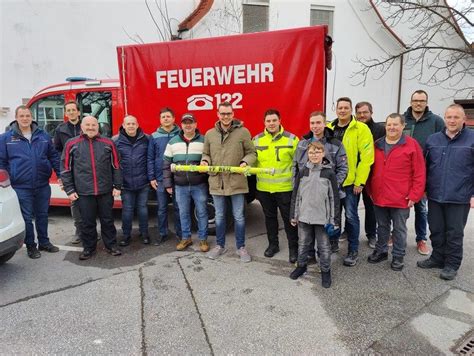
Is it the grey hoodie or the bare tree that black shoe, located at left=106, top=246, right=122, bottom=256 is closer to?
the grey hoodie

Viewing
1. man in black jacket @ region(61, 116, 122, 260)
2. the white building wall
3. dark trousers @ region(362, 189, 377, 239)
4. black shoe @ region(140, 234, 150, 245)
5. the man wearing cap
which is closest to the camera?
man in black jacket @ region(61, 116, 122, 260)

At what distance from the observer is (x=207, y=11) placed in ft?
29.3

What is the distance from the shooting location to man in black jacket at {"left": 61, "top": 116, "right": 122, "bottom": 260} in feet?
12.7

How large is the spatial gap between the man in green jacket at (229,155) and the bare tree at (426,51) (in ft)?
22.6

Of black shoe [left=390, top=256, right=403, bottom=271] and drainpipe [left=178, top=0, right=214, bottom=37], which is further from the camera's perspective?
drainpipe [left=178, top=0, right=214, bottom=37]

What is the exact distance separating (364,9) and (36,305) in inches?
392

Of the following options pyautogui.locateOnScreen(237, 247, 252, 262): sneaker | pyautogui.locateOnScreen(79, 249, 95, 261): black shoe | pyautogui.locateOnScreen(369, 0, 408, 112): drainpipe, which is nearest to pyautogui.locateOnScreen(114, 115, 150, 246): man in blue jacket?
pyautogui.locateOnScreen(79, 249, 95, 261): black shoe

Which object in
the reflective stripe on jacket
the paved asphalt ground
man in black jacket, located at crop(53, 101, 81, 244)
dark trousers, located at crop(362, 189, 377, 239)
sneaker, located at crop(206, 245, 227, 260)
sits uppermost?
man in black jacket, located at crop(53, 101, 81, 244)

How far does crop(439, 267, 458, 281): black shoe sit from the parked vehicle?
14.2 ft

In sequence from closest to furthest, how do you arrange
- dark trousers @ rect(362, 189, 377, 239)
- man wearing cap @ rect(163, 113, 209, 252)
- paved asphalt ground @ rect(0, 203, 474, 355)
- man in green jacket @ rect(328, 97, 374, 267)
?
1. paved asphalt ground @ rect(0, 203, 474, 355)
2. man in green jacket @ rect(328, 97, 374, 267)
3. man wearing cap @ rect(163, 113, 209, 252)
4. dark trousers @ rect(362, 189, 377, 239)

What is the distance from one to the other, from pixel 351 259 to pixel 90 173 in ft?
10.1

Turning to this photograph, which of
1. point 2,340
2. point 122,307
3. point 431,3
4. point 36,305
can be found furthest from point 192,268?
point 431,3

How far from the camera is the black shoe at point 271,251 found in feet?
13.6

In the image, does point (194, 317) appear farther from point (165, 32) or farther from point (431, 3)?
point (431, 3)
